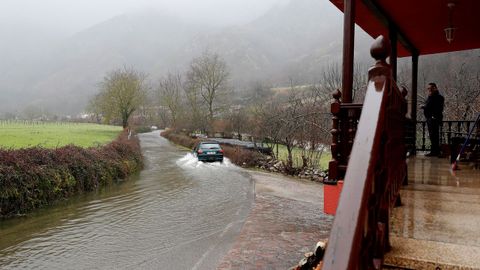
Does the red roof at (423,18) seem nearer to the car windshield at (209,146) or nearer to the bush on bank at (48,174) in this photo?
the bush on bank at (48,174)

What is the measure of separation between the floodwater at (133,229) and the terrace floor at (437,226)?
4.83 m

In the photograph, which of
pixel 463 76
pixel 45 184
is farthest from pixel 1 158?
pixel 463 76

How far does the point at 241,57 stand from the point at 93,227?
158 m

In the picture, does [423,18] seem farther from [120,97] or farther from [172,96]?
[172,96]

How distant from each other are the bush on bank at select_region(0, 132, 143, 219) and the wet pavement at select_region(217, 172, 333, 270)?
7.56 meters

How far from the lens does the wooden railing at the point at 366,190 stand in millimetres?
1527

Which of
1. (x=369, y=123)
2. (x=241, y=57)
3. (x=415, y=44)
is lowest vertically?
(x=369, y=123)

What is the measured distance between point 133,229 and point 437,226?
8.96 metres

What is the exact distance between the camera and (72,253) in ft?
29.2

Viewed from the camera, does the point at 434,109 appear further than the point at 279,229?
No

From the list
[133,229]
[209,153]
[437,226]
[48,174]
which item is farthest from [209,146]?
[437,226]

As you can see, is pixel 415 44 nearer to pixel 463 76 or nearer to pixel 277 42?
pixel 463 76

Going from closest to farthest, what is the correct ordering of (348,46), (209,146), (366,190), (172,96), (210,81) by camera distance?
(366,190) → (348,46) → (209,146) → (210,81) → (172,96)

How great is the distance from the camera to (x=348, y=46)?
229 inches
